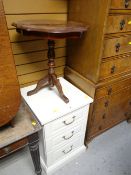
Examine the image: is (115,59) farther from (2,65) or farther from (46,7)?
(2,65)

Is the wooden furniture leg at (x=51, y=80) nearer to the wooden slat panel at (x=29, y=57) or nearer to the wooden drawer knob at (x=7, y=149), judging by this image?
the wooden slat panel at (x=29, y=57)

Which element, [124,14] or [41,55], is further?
[41,55]

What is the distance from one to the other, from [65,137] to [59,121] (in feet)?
0.70

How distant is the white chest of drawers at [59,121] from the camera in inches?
47.4

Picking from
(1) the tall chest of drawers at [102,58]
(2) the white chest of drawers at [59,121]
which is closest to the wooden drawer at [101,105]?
(1) the tall chest of drawers at [102,58]

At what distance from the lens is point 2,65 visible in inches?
33.1

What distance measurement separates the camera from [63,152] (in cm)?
145

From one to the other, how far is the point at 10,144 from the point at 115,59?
3.25 feet

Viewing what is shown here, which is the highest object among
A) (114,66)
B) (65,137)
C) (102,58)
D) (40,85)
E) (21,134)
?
(102,58)

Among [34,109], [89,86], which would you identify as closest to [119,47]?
[89,86]

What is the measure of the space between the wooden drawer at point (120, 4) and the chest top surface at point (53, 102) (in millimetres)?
698

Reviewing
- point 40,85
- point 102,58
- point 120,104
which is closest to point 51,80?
point 40,85

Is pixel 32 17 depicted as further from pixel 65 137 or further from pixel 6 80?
pixel 65 137

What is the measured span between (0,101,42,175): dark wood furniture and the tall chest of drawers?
0.55 metres
